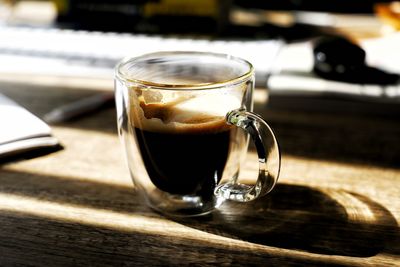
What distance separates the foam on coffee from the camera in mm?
396

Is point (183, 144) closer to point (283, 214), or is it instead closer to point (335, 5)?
point (283, 214)

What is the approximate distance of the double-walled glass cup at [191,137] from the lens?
389 mm

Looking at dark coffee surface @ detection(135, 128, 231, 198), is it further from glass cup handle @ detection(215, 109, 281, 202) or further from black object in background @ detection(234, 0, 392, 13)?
black object in background @ detection(234, 0, 392, 13)

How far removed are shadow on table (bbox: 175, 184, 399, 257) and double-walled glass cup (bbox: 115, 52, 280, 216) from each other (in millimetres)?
24

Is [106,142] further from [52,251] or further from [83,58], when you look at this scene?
[83,58]

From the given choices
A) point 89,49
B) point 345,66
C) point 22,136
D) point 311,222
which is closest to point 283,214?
point 311,222

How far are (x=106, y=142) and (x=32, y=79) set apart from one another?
11.7 inches

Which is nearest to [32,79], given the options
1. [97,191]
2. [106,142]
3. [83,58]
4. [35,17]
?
[83,58]

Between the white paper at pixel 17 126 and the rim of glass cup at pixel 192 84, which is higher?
the rim of glass cup at pixel 192 84

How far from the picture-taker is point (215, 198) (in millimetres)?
438

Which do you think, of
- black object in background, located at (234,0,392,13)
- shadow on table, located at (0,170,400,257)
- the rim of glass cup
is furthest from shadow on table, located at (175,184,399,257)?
black object in background, located at (234,0,392,13)

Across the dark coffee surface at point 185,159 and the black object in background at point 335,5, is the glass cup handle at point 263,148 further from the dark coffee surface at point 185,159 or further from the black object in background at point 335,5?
the black object in background at point 335,5

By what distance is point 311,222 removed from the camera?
41cm

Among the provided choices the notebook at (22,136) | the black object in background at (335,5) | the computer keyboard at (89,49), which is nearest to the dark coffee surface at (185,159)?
the notebook at (22,136)
